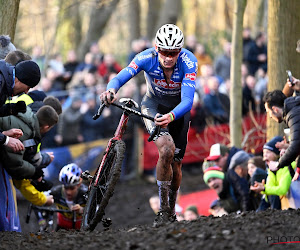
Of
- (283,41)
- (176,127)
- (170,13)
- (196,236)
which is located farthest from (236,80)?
(170,13)

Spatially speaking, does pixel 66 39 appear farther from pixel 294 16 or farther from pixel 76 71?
pixel 294 16

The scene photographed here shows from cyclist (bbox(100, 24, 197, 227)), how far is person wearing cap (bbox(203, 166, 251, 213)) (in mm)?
2129

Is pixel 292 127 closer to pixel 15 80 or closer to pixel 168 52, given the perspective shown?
pixel 168 52

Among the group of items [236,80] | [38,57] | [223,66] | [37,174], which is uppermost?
[38,57]

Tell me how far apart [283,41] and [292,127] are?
3433 mm

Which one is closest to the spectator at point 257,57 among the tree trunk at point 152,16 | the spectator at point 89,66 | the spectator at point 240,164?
the spectator at point 89,66

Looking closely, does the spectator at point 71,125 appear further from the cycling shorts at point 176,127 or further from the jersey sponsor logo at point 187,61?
the jersey sponsor logo at point 187,61

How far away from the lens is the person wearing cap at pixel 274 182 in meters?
11.3

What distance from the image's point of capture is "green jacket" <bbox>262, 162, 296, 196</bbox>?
1125 cm

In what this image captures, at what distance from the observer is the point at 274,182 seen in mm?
11453

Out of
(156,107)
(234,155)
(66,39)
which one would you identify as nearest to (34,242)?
(156,107)

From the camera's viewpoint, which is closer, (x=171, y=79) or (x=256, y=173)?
(x=171, y=79)

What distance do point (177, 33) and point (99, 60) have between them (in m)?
11.6

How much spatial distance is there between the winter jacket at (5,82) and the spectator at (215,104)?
941cm
